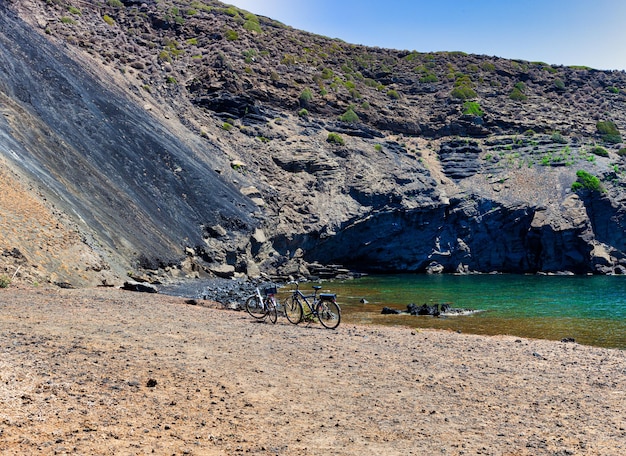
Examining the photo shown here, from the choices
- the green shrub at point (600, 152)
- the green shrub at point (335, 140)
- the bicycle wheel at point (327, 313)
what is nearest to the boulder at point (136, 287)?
the bicycle wheel at point (327, 313)

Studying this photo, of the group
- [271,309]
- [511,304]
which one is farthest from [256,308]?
[511,304]

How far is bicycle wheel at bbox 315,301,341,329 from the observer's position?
14695 millimetres

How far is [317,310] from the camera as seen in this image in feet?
48.6

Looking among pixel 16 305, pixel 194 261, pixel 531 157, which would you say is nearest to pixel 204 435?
pixel 16 305

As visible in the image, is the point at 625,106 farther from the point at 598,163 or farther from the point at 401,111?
the point at 401,111

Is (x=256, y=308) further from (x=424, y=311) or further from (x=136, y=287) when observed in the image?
(x=424, y=311)

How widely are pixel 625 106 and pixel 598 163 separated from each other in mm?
22702

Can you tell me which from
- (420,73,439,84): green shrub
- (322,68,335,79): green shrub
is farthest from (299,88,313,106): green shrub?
(420,73,439,84): green shrub

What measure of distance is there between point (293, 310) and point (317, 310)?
85 centimetres

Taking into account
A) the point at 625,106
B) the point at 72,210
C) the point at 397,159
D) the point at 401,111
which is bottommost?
the point at 72,210

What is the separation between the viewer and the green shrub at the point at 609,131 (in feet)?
203

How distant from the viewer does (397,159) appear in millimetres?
55125

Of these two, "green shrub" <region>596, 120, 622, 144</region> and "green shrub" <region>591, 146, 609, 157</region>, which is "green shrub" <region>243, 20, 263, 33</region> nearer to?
"green shrub" <region>591, 146, 609, 157</region>

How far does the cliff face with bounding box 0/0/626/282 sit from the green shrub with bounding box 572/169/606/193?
0.27m
